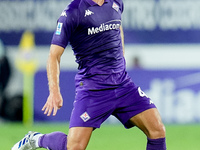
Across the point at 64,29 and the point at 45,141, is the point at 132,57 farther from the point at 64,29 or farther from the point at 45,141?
the point at 64,29

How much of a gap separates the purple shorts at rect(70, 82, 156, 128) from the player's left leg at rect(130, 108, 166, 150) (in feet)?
0.23

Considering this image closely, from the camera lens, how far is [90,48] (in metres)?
6.83

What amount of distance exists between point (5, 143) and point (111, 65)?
403 cm

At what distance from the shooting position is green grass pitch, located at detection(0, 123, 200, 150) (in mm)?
9969

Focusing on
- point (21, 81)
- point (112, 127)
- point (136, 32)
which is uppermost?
point (136, 32)

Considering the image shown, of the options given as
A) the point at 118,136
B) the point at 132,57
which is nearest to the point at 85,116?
the point at 118,136

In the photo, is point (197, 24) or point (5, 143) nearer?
point (5, 143)

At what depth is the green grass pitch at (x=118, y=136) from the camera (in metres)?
9.97

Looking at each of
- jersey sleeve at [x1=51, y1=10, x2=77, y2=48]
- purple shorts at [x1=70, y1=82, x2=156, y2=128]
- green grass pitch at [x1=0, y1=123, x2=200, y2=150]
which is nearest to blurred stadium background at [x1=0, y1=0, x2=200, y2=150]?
green grass pitch at [x1=0, y1=123, x2=200, y2=150]

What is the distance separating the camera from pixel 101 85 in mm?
6871

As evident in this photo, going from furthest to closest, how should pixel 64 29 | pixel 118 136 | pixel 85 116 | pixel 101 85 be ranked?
pixel 118 136 → pixel 101 85 → pixel 85 116 → pixel 64 29

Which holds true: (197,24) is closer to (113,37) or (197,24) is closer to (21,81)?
(21,81)

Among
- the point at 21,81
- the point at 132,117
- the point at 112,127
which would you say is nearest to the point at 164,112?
the point at 112,127

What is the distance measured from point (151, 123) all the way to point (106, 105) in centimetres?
51
